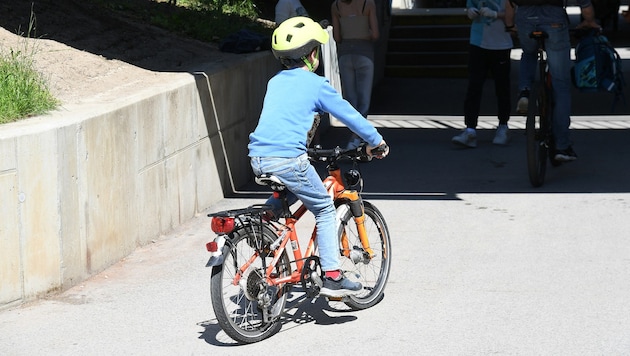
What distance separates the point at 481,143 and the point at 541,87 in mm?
2492

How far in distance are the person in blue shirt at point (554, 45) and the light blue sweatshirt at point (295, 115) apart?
4.07 m

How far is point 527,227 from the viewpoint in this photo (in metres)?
8.46

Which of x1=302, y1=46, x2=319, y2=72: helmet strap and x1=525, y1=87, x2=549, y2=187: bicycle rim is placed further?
x1=525, y1=87, x2=549, y2=187: bicycle rim

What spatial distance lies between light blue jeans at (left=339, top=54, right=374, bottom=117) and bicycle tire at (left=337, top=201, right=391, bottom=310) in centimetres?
487

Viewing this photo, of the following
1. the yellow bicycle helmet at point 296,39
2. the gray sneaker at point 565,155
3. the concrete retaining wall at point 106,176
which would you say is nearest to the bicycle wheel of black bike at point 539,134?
the gray sneaker at point 565,155

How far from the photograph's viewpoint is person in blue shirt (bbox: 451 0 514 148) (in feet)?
36.9

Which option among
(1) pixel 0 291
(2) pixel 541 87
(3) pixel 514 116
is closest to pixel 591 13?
(2) pixel 541 87

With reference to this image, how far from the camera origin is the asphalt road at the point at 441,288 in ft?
19.3

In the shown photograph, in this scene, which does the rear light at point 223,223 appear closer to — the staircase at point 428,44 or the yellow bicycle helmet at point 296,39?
the yellow bicycle helmet at point 296,39

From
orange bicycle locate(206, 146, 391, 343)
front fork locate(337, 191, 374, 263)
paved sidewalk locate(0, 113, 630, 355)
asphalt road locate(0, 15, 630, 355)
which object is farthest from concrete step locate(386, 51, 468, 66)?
front fork locate(337, 191, 374, 263)

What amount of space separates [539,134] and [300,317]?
13.0 ft

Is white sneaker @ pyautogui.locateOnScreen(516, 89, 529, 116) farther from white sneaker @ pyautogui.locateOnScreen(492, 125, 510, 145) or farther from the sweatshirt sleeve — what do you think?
the sweatshirt sleeve

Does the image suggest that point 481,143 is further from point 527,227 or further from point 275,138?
point 275,138

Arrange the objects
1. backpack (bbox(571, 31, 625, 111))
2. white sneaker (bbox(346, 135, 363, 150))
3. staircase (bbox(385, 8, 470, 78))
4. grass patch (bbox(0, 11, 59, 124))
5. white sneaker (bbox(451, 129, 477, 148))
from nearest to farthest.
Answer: grass patch (bbox(0, 11, 59, 124)), backpack (bbox(571, 31, 625, 111)), white sneaker (bbox(346, 135, 363, 150)), white sneaker (bbox(451, 129, 477, 148)), staircase (bbox(385, 8, 470, 78))
